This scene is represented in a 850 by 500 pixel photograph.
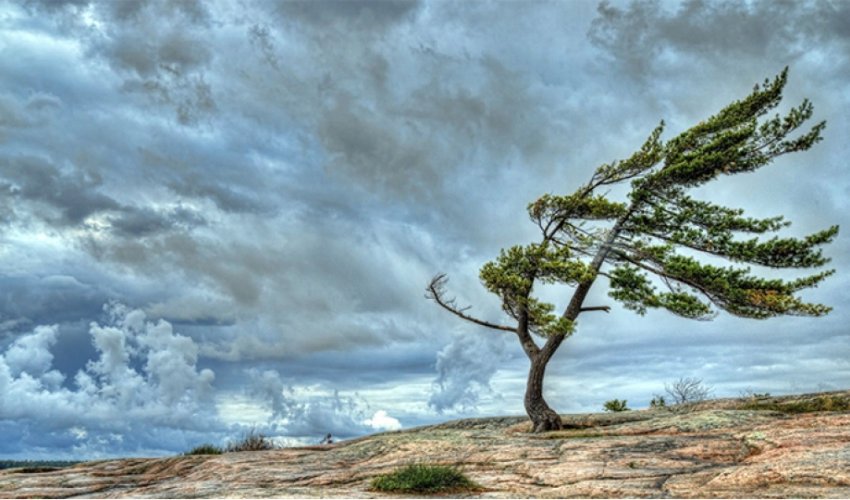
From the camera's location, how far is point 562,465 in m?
16.0

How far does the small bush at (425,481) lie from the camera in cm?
1454

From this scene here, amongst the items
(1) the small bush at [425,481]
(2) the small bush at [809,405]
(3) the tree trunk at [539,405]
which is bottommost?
(1) the small bush at [425,481]

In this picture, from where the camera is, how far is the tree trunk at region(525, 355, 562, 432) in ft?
89.1

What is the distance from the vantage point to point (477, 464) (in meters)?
17.3

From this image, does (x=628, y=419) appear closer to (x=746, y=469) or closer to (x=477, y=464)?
(x=477, y=464)

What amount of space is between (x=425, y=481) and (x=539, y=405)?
44.2 feet

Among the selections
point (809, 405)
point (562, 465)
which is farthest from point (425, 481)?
point (809, 405)

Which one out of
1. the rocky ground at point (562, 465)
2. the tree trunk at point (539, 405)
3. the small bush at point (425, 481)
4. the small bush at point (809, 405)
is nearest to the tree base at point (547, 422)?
the tree trunk at point (539, 405)

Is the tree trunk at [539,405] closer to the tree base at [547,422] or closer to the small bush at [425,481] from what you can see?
the tree base at [547,422]

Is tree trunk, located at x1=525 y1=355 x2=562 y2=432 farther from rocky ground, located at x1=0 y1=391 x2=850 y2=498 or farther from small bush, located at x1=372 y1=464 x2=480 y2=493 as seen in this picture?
small bush, located at x1=372 y1=464 x2=480 y2=493

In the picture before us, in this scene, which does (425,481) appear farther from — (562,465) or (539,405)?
(539,405)

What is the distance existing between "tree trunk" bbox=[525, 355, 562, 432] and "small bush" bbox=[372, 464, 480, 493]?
12.6 meters

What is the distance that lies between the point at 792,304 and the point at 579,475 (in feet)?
51.0

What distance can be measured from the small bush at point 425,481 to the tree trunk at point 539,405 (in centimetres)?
1263
